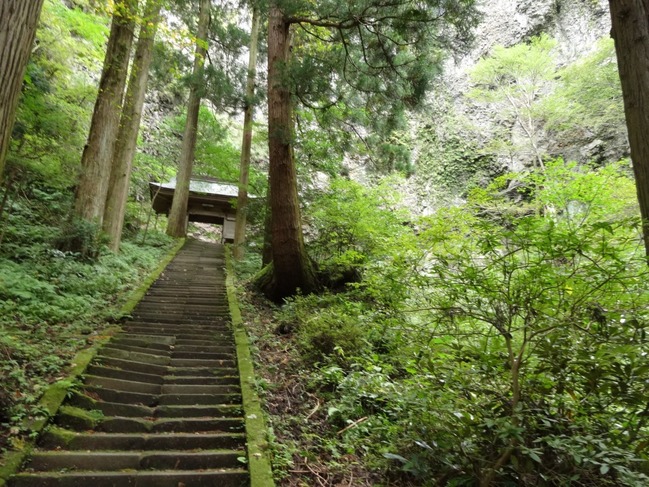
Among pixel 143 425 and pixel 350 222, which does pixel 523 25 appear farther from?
pixel 143 425

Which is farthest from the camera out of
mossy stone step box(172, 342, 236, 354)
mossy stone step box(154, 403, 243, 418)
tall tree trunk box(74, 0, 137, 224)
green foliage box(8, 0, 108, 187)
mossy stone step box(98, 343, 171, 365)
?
tall tree trunk box(74, 0, 137, 224)

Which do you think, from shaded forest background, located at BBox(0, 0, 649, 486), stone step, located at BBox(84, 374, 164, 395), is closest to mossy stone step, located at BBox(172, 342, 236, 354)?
shaded forest background, located at BBox(0, 0, 649, 486)

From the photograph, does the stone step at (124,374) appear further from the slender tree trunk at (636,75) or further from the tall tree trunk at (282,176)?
the slender tree trunk at (636,75)

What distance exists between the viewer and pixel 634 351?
2.12 meters

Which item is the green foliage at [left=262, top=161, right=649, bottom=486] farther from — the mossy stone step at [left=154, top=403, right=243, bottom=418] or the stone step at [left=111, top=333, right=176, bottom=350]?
the stone step at [left=111, top=333, right=176, bottom=350]

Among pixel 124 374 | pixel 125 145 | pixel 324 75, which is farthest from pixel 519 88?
pixel 124 374

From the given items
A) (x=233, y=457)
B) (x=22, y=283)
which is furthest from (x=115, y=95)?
(x=233, y=457)

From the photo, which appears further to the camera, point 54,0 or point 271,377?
point 54,0

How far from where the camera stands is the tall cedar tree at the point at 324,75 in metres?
6.64

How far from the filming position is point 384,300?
5.08m

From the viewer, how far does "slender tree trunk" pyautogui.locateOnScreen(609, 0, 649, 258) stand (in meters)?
2.80

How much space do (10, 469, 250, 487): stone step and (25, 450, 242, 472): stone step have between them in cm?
9

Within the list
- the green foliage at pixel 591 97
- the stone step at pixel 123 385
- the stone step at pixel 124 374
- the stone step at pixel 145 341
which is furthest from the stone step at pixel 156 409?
the green foliage at pixel 591 97

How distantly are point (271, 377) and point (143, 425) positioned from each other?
175 centimetres
